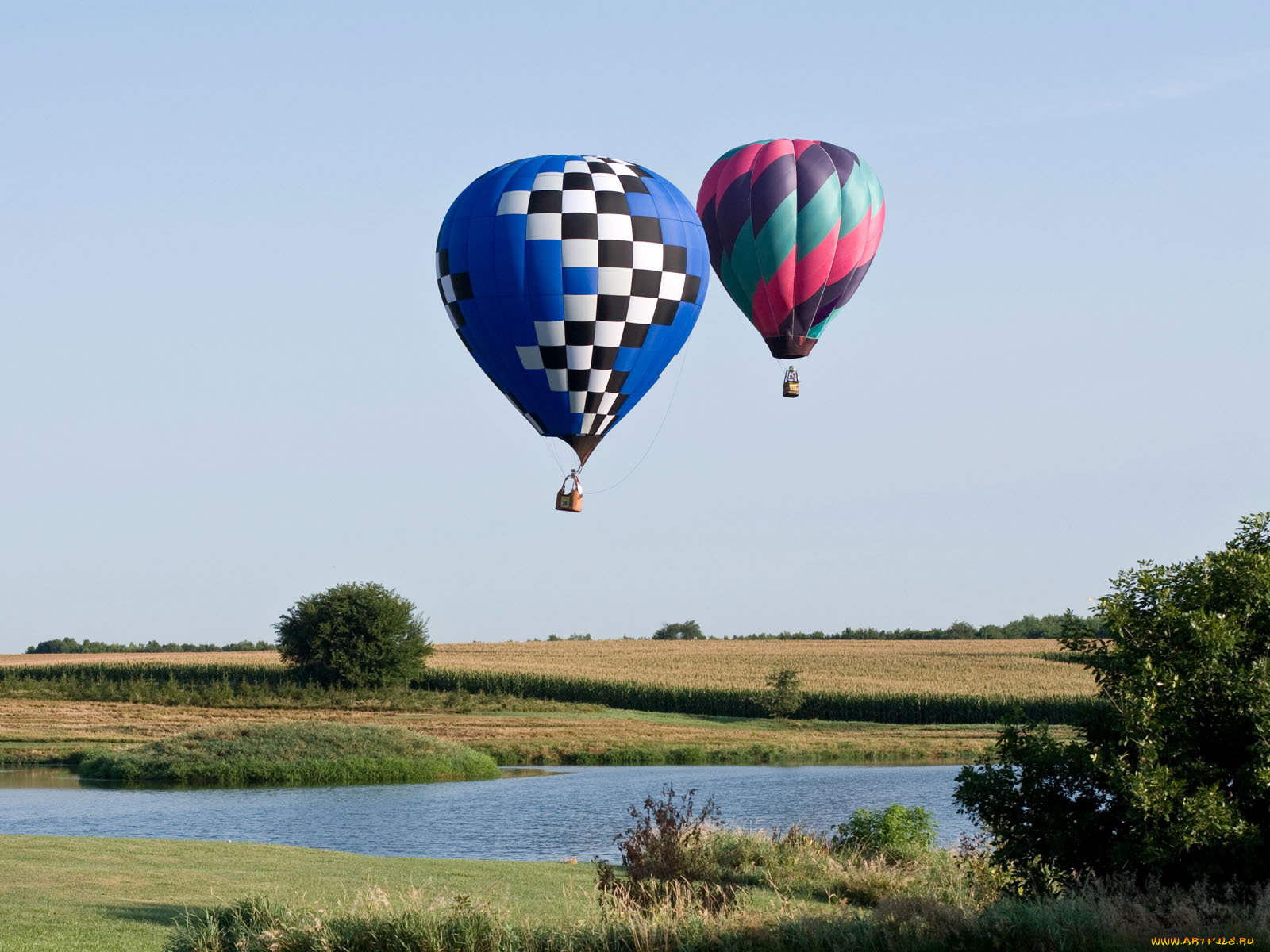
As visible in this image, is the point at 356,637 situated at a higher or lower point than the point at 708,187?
lower

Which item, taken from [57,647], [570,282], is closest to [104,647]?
[57,647]

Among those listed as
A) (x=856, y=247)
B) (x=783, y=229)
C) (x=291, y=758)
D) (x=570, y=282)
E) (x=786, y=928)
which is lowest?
(x=291, y=758)

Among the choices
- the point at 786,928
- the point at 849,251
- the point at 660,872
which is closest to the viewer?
the point at 786,928

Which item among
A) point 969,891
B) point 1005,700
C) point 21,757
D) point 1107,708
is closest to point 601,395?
point 969,891

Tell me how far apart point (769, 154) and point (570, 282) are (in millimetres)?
10821

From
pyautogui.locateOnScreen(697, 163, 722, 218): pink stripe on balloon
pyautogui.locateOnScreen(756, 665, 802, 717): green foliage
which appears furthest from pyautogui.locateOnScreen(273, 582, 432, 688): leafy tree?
pyautogui.locateOnScreen(697, 163, 722, 218): pink stripe on balloon

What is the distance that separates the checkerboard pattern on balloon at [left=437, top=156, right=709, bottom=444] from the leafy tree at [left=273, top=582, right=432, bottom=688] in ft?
175

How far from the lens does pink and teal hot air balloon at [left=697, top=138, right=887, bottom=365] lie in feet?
113

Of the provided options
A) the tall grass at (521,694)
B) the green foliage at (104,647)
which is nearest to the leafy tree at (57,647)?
the green foliage at (104,647)

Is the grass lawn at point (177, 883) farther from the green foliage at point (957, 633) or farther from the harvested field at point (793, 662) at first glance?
the green foliage at point (957, 633)

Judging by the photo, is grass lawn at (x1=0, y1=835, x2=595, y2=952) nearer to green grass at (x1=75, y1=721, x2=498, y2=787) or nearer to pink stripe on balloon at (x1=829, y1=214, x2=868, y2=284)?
pink stripe on balloon at (x1=829, y1=214, x2=868, y2=284)

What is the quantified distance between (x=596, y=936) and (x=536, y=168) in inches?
684

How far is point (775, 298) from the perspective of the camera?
35.1m

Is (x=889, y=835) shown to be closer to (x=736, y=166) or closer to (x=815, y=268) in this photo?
(x=815, y=268)
